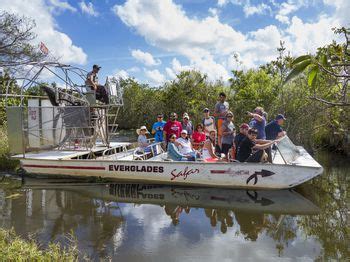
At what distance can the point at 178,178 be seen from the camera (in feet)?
31.0

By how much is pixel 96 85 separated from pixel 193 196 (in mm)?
5312

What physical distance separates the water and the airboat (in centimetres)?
35

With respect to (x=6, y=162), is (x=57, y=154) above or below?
above

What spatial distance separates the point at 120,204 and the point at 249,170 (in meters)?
3.34

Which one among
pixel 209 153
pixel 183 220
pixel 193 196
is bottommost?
pixel 183 220

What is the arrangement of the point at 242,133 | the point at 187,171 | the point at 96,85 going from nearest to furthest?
1. the point at 242,133
2. the point at 187,171
3. the point at 96,85

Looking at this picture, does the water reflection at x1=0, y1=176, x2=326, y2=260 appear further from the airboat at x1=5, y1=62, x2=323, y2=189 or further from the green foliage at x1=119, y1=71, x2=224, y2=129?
the green foliage at x1=119, y1=71, x2=224, y2=129

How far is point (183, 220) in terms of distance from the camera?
7145 mm

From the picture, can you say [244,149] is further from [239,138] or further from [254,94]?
[254,94]

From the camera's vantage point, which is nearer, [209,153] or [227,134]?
[209,153]

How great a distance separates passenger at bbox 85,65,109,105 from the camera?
1155cm

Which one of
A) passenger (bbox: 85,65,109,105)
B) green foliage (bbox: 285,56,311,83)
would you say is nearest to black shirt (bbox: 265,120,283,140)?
passenger (bbox: 85,65,109,105)

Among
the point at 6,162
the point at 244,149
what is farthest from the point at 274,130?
the point at 6,162

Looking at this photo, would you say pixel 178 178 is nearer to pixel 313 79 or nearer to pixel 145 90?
pixel 313 79
